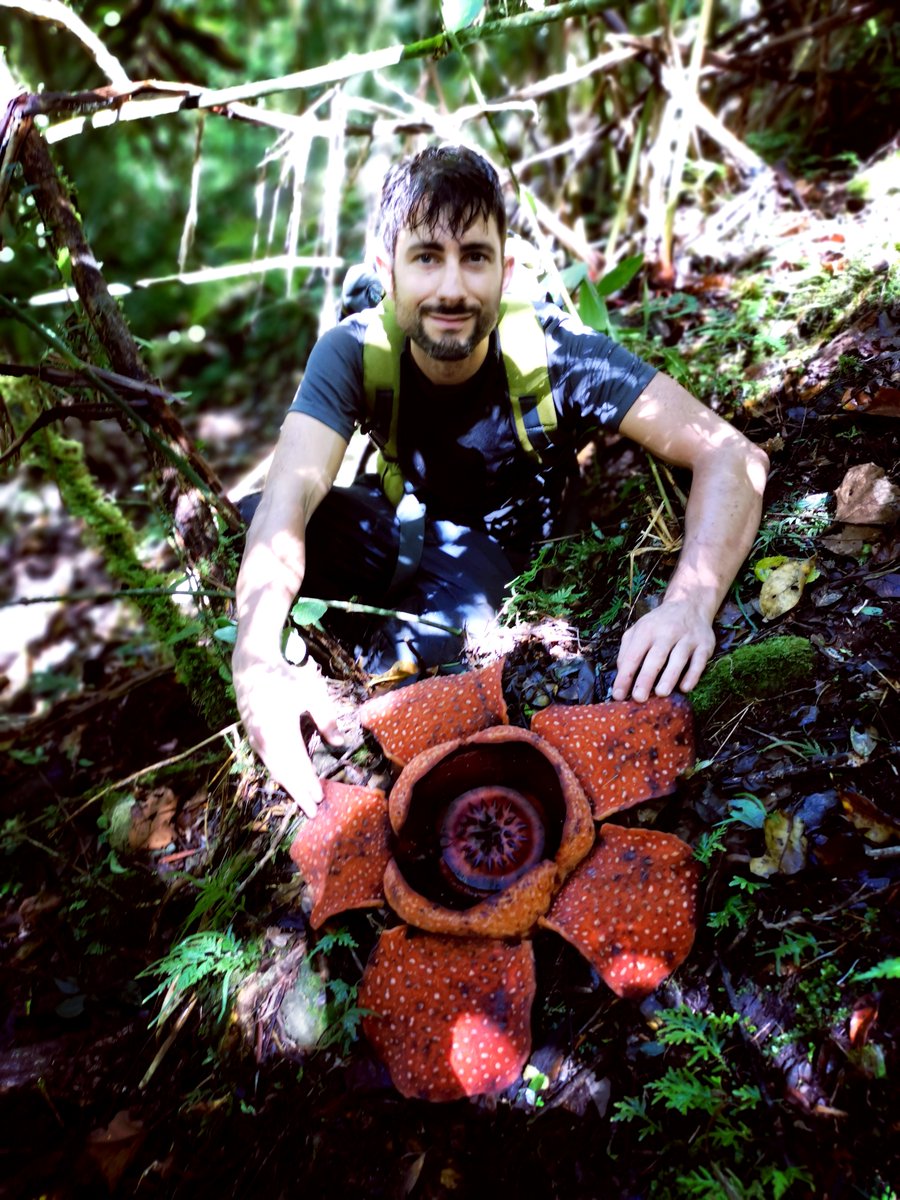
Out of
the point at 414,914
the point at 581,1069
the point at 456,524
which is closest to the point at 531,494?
the point at 456,524

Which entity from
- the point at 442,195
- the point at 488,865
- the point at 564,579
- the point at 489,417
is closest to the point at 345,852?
the point at 488,865

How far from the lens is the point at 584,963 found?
1911mm

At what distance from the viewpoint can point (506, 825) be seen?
2090 millimetres

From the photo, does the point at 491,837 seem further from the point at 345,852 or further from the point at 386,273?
the point at 386,273

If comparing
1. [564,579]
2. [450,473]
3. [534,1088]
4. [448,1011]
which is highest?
[450,473]

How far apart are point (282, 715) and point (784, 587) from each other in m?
1.53

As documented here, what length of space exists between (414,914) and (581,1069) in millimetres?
498

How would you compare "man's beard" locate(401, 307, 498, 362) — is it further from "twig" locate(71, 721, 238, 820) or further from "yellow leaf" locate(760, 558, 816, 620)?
"twig" locate(71, 721, 238, 820)

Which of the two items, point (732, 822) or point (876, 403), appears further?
point (876, 403)

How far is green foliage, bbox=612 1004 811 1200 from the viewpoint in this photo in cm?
154

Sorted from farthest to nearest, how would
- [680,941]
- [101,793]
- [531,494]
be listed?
[531,494]
[101,793]
[680,941]

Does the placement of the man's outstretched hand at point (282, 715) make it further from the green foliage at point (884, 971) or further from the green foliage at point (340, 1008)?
the green foliage at point (884, 971)

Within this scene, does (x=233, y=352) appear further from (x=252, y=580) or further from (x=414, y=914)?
(x=414, y=914)

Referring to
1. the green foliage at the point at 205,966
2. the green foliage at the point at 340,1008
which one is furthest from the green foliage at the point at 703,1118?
the green foliage at the point at 205,966
